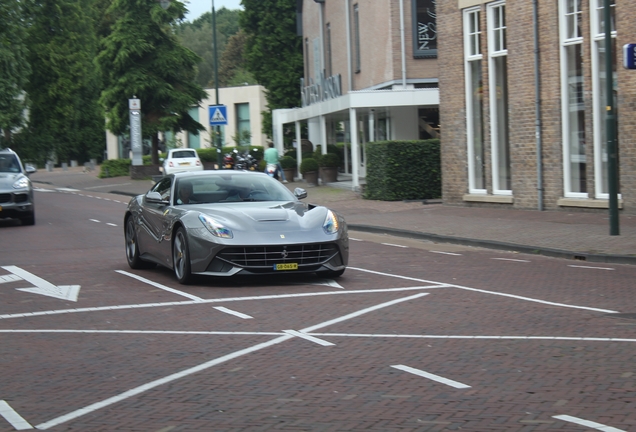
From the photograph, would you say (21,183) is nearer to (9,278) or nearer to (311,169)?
(9,278)

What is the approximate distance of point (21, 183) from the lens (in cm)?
2228

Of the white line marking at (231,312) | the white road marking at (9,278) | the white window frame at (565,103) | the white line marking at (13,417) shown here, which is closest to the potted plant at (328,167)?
the white window frame at (565,103)

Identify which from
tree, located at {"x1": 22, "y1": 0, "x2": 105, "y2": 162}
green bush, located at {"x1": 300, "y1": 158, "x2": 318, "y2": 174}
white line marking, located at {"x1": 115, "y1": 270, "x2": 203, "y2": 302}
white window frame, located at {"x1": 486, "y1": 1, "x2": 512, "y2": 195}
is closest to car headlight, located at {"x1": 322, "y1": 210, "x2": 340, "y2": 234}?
white line marking, located at {"x1": 115, "y1": 270, "x2": 203, "y2": 302}

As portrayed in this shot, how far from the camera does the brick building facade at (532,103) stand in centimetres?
1991

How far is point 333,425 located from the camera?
5289 millimetres

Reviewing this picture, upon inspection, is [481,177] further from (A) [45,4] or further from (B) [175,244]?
(A) [45,4]

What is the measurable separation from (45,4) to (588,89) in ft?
205

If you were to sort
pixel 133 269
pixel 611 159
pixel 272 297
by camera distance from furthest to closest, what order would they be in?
pixel 611 159 < pixel 133 269 < pixel 272 297

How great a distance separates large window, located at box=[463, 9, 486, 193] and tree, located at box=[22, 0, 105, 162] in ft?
185

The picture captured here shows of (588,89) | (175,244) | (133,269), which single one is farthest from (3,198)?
(588,89)

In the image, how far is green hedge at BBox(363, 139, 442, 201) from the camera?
1062 inches

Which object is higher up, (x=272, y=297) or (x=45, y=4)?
(x=45, y=4)

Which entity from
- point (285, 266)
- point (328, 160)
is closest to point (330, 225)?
point (285, 266)

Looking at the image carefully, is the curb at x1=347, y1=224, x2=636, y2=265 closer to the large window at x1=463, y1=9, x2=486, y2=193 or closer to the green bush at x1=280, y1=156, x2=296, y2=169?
the large window at x1=463, y1=9, x2=486, y2=193
